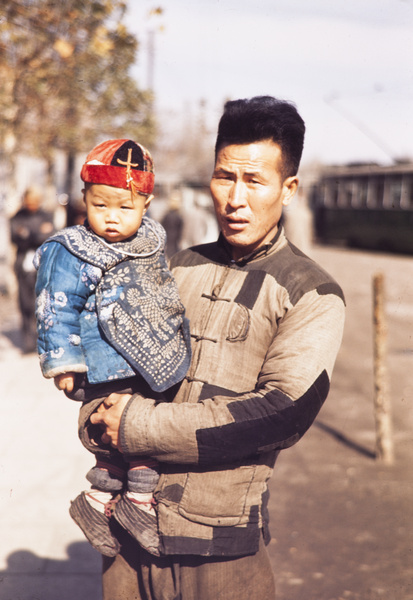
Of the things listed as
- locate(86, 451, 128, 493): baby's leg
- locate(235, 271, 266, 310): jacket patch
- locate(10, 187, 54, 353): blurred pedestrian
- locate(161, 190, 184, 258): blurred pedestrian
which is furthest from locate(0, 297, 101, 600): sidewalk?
locate(161, 190, 184, 258): blurred pedestrian

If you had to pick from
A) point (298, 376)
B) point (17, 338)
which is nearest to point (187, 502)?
point (298, 376)

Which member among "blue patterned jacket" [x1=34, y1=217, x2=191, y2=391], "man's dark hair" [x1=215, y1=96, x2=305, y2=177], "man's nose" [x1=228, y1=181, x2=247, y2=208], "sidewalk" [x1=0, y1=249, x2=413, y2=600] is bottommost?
"sidewalk" [x1=0, y1=249, x2=413, y2=600]

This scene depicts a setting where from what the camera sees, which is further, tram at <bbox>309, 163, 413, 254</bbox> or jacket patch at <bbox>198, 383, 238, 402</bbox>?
tram at <bbox>309, 163, 413, 254</bbox>

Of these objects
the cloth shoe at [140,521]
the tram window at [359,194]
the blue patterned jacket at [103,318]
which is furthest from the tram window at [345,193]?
the cloth shoe at [140,521]

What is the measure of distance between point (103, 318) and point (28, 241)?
6734 millimetres

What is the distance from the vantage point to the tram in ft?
80.8

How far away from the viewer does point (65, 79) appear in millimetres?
12453

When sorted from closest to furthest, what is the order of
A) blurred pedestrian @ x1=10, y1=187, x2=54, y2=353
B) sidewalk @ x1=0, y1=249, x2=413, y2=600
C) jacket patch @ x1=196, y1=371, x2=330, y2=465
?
1. jacket patch @ x1=196, y1=371, x2=330, y2=465
2. sidewalk @ x1=0, y1=249, x2=413, y2=600
3. blurred pedestrian @ x1=10, y1=187, x2=54, y2=353

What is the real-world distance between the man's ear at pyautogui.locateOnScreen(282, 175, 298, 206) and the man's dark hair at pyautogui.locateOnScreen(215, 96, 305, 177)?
2 centimetres

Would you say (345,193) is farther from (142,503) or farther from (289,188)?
(142,503)

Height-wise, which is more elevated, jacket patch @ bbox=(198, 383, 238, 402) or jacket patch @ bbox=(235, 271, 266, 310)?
jacket patch @ bbox=(235, 271, 266, 310)

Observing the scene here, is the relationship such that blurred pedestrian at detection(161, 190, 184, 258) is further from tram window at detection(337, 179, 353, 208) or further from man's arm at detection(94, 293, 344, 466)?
tram window at detection(337, 179, 353, 208)

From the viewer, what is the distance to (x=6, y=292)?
14.3 meters

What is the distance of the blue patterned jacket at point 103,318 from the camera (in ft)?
6.79
